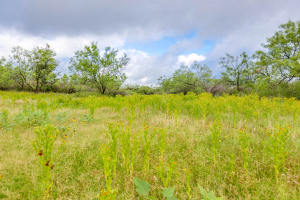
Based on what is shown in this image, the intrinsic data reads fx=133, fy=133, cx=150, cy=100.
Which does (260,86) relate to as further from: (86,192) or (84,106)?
(86,192)

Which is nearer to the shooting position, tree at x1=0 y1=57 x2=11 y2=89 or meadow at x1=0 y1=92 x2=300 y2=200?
meadow at x1=0 y1=92 x2=300 y2=200

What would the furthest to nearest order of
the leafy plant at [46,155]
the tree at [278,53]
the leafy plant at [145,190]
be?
1. the tree at [278,53]
2. the leafy plant at [46,155]
3. the leafy plant at [145,190]

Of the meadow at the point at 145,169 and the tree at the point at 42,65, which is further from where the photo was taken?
the tree at the point at 42,65

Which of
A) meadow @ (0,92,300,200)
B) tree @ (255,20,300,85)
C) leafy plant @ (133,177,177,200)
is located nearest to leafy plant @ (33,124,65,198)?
meadow @ (0,92,300,200)

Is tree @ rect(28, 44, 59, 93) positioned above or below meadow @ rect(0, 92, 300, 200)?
above

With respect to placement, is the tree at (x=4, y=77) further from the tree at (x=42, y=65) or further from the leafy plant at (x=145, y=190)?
the leafy plant at (x=145, y=190)

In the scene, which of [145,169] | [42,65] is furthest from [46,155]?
[42,65]

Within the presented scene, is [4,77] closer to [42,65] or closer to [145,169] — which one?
[42,65]

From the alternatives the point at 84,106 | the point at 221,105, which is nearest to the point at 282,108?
the point at 221,105

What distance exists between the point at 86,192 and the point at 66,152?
1248 mm

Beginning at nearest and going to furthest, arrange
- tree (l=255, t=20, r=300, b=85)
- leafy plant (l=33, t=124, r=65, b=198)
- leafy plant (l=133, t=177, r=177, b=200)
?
leafy plant (l=133, t=177, r=177, b=200) → leafy plant (l=33, t=124, r=65, b=198) → tree (l=255, t=20, r=300, b=85)

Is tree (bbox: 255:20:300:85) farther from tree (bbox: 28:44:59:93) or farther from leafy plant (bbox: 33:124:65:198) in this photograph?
tree (bbox: 28:44:59:93)

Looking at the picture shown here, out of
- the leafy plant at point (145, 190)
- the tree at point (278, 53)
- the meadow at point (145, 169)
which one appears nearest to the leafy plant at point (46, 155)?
the meadow at point (145, 169)

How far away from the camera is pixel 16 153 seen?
2.56m
